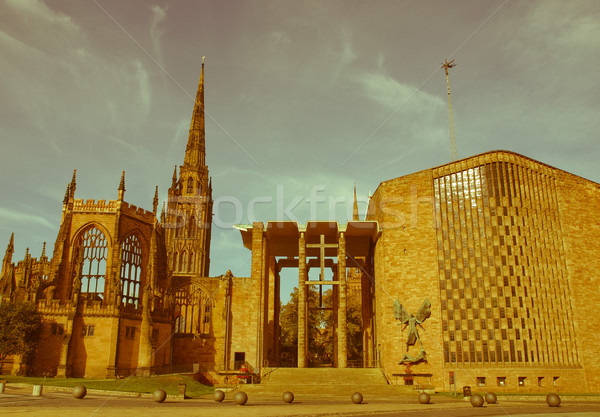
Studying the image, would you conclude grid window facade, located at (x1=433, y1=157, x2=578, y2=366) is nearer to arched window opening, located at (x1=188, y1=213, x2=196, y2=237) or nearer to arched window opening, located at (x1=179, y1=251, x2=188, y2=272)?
arched window opening, located at (x1=188, y1=213, x2=196, y2=237)

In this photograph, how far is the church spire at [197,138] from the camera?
8473 cm

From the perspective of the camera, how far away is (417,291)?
40594 mm

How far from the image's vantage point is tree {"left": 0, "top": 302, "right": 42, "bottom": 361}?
1415 inches

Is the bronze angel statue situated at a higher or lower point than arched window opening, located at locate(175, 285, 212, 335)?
lower

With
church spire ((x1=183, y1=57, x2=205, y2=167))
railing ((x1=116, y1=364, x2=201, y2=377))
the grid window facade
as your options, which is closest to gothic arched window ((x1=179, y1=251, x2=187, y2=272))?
church spire ((x1=183, y1=57, x2=205, y2=167))

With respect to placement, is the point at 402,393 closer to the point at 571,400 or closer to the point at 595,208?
the point at 571,400

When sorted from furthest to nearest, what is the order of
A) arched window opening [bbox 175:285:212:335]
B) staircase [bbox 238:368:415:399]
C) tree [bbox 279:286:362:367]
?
tree [bbox 279:286:362:367] → arched window opening [bbox 175:285:212:335] → staircase [bbox 238:368:415:399]

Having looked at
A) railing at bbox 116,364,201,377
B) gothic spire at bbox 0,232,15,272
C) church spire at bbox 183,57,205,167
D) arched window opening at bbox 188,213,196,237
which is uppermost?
church spire at bbox 183,57,205,167

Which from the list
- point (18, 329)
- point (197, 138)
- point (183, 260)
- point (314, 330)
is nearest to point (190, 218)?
point (183, 260)

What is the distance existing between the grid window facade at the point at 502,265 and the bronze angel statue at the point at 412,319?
4.64 feet

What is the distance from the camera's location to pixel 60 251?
147 ft

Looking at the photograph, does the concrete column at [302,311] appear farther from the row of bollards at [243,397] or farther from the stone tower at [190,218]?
the stone tower at [190,218]

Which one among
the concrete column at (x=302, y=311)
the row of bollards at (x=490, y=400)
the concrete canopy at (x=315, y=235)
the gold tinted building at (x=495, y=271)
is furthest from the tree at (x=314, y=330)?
the row of bollards at (x=490, y=400)

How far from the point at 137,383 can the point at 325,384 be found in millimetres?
13555
